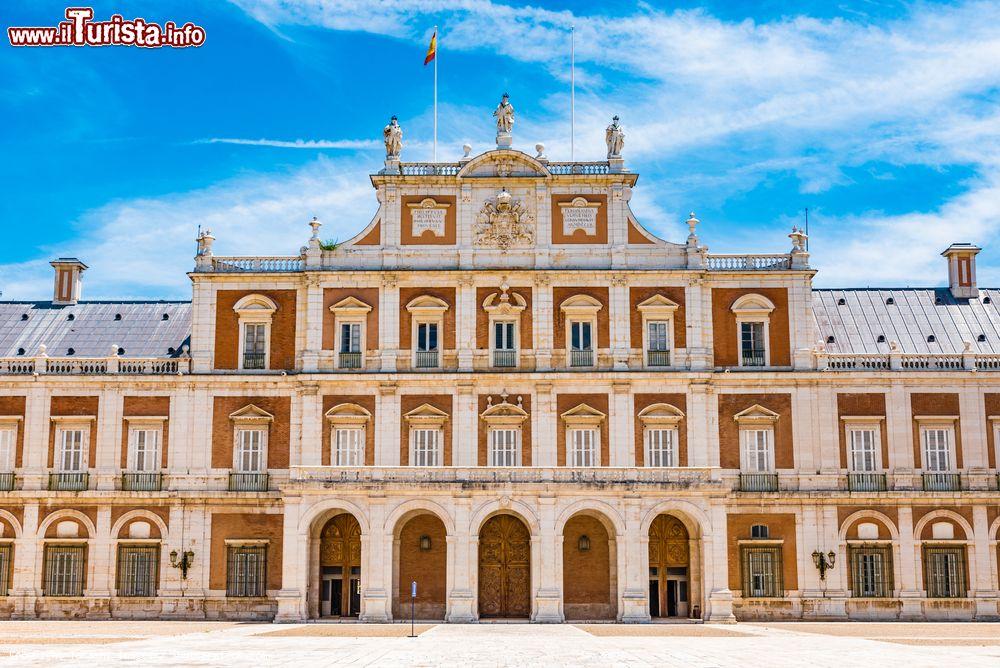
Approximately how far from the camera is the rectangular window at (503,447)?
5544 cm

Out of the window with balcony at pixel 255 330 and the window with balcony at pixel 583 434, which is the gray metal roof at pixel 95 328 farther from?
the window with balcony at pixel 583 434

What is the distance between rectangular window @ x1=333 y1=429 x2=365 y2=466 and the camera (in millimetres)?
55656

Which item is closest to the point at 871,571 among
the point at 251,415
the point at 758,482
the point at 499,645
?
the point at 758,482

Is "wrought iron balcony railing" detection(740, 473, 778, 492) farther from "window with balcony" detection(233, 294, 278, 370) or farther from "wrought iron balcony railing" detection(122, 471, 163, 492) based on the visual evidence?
"wrought iron balcony railing" detection(122, 471, 163, 492)

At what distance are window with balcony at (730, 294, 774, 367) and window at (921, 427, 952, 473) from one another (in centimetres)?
777

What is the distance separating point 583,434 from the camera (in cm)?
5569

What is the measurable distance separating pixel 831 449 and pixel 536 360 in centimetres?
1360

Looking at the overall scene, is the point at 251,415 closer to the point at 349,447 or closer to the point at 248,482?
the point at 248,482

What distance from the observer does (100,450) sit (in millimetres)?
56312

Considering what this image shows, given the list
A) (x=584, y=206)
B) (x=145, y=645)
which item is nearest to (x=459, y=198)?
(x=584, y=206)

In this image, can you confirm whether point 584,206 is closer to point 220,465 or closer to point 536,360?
point 536,360

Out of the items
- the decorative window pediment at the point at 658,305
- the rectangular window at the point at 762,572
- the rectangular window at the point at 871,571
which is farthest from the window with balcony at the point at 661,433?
the rectangular window at the point at 871,571

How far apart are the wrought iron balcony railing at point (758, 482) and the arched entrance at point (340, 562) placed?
1700 cm

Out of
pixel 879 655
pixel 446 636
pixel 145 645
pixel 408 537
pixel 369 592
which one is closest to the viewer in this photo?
→ pixel 879 655
